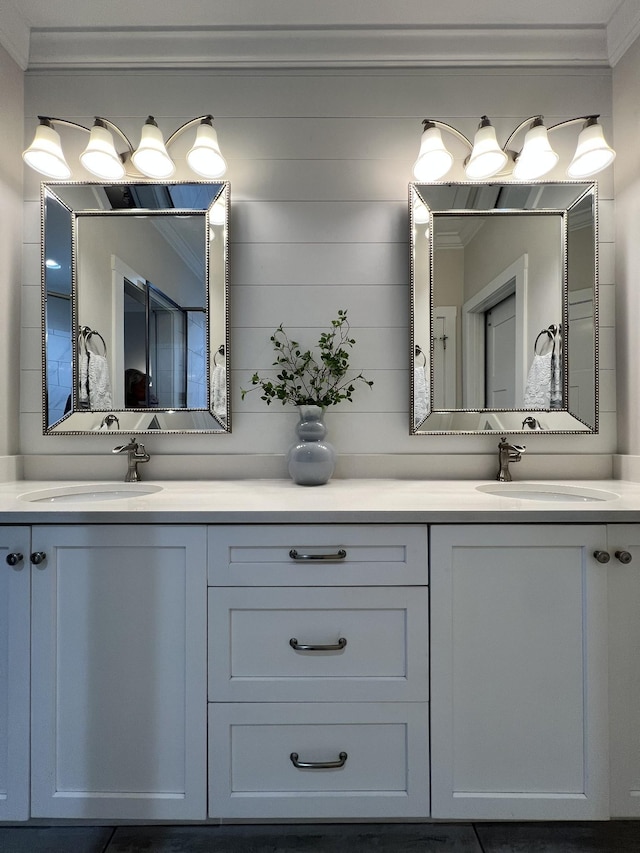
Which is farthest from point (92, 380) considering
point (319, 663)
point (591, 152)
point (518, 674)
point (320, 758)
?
point (591, 152)

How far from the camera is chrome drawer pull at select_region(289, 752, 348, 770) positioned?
3.41ft

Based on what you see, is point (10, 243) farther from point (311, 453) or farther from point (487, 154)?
point (487, 154)

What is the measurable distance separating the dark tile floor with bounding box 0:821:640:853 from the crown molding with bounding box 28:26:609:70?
2.24 meters

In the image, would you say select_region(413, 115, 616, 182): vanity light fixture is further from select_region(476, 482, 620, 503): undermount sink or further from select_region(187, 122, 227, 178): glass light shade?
select_region(476, 482, 620, 503): undermount sink

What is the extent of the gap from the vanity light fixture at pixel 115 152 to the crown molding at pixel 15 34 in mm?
254

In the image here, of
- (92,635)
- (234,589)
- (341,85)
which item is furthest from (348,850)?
(341,85)

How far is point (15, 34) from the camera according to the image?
4.90 feet

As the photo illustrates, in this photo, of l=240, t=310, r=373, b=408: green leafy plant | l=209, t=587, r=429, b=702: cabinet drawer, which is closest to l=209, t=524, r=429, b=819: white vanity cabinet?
l=209, t=587, r=429, b=702: cabinet drawer

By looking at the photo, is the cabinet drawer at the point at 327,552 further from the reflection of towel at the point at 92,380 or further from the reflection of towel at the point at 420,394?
the reflection of towel at the point at 92,380

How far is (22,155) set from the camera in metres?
1.54

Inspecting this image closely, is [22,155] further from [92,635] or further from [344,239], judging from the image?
[92,635]

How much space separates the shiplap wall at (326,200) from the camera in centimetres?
157

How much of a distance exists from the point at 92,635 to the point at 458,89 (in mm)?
1972

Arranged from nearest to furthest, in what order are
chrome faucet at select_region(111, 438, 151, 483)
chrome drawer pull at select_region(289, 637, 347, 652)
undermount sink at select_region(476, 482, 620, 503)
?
chrome drawer pull at select_region(289, 637, 347, 652) → undermount sink at select_region(476, 482, 620, 503) → chrome faucet at select_region(111, 438, 151, 483)
